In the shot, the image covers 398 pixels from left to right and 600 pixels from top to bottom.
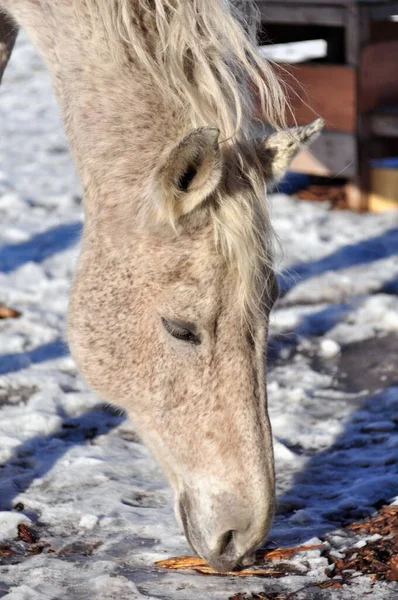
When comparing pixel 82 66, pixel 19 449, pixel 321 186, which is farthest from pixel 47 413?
pixel 321 186

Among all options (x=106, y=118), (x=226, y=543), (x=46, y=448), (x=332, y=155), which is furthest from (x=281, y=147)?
(x=332, y=155)

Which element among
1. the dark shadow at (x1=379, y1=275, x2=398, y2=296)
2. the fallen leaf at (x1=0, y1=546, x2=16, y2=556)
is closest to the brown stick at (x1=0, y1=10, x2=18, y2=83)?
the fallen leaf at (x1=0, y1=546, x2=16, y2=556)

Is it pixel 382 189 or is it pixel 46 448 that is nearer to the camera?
pixel 46 448

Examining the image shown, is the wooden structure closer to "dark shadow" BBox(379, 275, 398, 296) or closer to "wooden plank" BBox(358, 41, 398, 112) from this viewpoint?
"wooden plank" BBox(358, 41, 398, 112)

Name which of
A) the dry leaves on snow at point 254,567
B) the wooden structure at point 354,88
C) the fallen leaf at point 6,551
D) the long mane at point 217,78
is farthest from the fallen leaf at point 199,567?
the wooden structure at point 354,88

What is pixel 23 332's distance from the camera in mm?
5172

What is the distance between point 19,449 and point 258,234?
5.69ft

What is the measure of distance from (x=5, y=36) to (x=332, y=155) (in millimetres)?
3687

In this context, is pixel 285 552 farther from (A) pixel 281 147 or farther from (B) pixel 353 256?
(B) pixel 353 256

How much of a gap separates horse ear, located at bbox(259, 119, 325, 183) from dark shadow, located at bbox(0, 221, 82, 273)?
11.3 ft

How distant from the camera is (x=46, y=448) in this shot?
3.96 meters

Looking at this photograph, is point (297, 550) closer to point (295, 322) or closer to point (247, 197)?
point (247, 197)

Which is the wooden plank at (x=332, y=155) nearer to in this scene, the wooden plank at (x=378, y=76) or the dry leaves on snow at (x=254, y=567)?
the wooden plank at (x=378, y=76)

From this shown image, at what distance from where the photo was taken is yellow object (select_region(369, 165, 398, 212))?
7.10m
